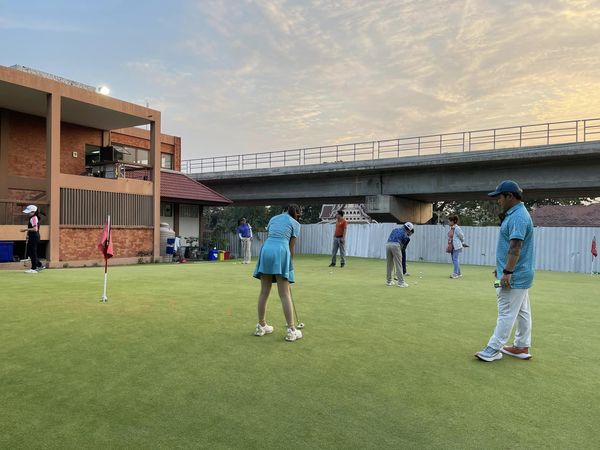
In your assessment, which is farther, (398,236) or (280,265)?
(398,236)

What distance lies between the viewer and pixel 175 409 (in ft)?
11.7

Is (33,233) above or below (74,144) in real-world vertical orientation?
below

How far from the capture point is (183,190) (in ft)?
80.6

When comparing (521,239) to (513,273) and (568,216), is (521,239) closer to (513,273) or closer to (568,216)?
(513,273)

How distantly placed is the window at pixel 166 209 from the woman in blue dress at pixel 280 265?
19758mm

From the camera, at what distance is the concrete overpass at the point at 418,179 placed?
2245cm

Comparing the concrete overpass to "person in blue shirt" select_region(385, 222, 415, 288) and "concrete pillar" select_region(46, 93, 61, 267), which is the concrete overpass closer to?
"person in blue shirt" select_region(385, 222, 415, 288)

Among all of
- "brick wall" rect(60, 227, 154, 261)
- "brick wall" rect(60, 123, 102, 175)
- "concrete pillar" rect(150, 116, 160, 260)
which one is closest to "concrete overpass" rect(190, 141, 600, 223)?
"concrete pillar" rect(150, 116, 160, 260)

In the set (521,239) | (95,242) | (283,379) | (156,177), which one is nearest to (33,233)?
(95,242)

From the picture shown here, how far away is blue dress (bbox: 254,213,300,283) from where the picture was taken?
560cm

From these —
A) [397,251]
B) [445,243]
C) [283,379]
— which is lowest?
[283,379]

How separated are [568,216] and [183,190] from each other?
33.3m

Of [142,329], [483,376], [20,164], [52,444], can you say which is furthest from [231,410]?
[20,164]

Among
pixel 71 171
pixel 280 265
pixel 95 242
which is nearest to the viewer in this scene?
pixel 280 265
